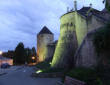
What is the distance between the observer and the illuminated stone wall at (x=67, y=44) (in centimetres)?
2233

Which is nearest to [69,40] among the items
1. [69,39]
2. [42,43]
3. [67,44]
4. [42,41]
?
[69,39]

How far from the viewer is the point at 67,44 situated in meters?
23.2

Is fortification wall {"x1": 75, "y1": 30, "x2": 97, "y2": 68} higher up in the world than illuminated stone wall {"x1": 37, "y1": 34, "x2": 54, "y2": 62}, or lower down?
lower down

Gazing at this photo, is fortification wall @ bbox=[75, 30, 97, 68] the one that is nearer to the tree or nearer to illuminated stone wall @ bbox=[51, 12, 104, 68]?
illuminated stone wall @ bbox=[51, 12, 104, 68]

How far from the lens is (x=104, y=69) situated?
1048cm

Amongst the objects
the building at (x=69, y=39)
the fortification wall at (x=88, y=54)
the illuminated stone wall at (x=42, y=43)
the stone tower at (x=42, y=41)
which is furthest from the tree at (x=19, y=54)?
the fortification wall at (x=88, y=54)

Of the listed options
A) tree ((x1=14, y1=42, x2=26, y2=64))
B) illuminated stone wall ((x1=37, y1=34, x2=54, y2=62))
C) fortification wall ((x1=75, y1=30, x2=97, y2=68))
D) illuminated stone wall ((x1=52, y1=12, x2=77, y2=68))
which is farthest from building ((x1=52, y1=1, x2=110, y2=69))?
tree ((x1=14, y1=42, x2=26, y2=64))

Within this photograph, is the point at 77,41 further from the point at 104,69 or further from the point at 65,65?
the point at 104,69

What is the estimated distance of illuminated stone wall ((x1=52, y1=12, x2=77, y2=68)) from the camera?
22.3 metres

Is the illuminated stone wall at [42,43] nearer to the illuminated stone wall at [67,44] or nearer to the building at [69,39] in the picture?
the illuminated stone wall at [67,44]

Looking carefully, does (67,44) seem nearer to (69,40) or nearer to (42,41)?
(69,40)

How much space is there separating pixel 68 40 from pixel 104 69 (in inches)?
517

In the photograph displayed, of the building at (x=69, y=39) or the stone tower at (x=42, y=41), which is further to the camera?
the stone tower at (x=42, y=41)

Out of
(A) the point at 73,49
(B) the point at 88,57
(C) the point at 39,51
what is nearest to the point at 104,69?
(B) the point at 88,57
